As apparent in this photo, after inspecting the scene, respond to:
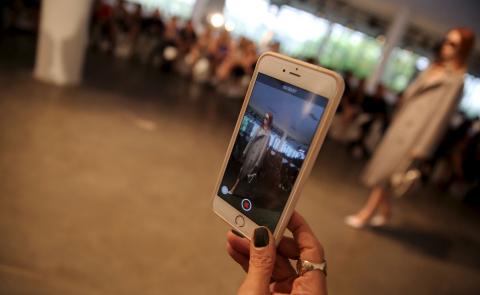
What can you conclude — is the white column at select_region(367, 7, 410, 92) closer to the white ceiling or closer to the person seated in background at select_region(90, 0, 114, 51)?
the white ceiling

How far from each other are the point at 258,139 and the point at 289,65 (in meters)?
0.20

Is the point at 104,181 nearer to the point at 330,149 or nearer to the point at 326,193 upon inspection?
the point at 326,193

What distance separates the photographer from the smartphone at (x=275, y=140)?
2.86 feet

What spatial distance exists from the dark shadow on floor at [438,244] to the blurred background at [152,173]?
20mm

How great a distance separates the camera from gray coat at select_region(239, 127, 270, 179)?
95cm

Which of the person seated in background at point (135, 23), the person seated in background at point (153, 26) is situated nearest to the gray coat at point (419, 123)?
the person seated in background at point (153, 26)

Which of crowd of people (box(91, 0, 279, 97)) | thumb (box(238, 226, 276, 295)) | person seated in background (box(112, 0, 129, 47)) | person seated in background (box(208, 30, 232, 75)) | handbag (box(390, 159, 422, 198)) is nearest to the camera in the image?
thumb (box(238, 226, 276, 295))

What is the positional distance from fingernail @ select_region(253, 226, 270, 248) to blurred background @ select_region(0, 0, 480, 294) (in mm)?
185

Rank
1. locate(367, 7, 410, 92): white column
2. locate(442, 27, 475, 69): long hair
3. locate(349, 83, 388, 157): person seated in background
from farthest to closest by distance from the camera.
Result: 1. locate(367, 7, 410, 92): white column
2. locate(349, 83, 388, 157): person seated in background
3. locate(442, 27, 475, 69): long hair

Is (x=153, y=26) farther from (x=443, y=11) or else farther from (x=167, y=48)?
(x=443, y=11)

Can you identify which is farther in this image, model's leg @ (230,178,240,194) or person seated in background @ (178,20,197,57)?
person seated in background @ (178,20,197,57)

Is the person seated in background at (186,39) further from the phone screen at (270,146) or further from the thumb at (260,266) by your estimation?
the thumb at (260,266)

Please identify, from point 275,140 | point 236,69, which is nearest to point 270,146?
point 275,140

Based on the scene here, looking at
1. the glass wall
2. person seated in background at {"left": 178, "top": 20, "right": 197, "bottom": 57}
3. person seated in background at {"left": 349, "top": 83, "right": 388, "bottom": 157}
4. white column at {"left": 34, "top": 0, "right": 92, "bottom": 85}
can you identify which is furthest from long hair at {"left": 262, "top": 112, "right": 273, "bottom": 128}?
the glass wall
